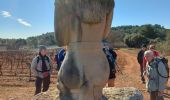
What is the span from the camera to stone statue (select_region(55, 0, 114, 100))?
4973 mm

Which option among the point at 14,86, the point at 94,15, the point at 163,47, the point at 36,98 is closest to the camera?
the point at 94,15

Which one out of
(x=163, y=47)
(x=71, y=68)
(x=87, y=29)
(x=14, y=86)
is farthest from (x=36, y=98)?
(x=163, y=47)

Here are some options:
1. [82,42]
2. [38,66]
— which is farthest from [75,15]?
[38,66]

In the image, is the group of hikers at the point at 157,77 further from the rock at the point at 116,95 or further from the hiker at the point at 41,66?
the hiker at the point at 41,66

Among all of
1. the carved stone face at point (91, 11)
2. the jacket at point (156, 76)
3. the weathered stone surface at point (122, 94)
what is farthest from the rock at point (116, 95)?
the carved stone face at point (91, 11)

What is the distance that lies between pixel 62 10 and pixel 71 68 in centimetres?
76

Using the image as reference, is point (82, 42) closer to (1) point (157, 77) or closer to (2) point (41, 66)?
(1) point (157, 77)

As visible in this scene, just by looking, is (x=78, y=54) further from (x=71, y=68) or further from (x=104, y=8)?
(x=104, y=8)

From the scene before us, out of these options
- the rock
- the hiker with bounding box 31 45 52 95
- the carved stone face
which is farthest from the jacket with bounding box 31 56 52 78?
the carved stone face

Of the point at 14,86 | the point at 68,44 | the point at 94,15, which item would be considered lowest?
the point at 14,86

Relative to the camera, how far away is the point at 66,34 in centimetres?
512

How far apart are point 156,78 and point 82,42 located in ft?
9.04

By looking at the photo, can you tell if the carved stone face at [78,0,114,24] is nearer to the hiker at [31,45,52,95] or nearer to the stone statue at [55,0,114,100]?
the stone statue at [55,0,114,100]

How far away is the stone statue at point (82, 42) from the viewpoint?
16.3 feet
